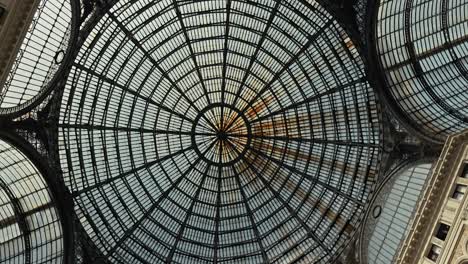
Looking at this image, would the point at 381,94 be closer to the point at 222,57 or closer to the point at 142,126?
the point at 222,57

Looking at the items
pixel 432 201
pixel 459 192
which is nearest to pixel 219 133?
pixel 432 201

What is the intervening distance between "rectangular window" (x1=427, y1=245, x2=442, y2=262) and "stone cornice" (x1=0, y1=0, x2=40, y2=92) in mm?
26577

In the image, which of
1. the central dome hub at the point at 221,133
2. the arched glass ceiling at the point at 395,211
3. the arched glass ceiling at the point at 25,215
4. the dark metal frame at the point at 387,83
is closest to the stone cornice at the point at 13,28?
the arched glass ceiling at the point at 25,215

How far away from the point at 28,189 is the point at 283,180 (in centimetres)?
2192

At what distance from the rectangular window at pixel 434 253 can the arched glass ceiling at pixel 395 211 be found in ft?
12.9

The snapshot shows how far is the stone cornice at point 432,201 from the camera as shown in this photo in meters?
31.2

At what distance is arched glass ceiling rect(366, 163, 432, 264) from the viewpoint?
1403 inches

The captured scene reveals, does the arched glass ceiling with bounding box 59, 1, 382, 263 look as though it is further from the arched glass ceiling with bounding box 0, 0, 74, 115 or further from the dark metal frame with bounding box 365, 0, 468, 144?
the arched glass ceiling with bounding box 0, 0, 74, 115

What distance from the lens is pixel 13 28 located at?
27.7 meters

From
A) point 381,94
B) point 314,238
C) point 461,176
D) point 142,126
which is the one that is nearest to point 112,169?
point 142,126

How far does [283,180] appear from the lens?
4750 centimetres

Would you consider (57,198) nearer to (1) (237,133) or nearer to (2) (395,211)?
(1) (237,133)

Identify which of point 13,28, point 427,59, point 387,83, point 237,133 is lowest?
point 237,133

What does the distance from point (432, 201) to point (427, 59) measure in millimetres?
12053
